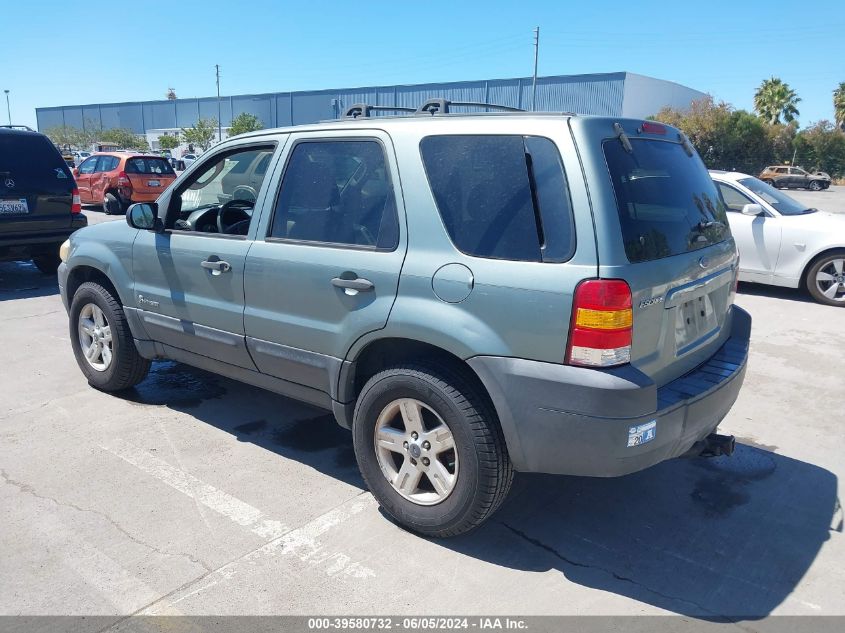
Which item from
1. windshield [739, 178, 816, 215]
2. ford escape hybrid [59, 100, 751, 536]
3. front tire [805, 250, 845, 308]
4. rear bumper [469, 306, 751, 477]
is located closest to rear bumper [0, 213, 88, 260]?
ford escape hybrid [59, 100, 751, 536]

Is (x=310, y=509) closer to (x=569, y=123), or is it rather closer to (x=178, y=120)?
(x=569, y=123)

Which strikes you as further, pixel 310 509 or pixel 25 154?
pixel 25 154

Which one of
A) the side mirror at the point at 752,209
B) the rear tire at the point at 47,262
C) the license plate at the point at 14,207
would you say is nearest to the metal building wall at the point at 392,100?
the side mirror at the point at 752,209

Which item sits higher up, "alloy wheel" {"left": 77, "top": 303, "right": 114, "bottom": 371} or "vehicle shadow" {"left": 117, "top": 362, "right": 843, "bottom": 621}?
"alloy wheel" {"left": 77, "top": 303, "right": 114, "bottom": 371}

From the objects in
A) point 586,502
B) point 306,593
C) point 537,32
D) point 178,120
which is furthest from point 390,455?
point 178,120

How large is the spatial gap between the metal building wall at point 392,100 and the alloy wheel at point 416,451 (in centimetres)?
3026

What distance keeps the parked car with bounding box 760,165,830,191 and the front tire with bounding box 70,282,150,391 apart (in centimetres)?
4809

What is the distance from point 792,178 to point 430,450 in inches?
1955

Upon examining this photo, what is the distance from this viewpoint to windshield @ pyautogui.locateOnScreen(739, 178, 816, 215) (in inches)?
363

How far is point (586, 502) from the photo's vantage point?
12.5 feet

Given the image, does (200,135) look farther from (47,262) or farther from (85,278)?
(85,278)

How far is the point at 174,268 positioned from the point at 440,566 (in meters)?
2.64

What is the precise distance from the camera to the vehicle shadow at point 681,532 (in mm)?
3041

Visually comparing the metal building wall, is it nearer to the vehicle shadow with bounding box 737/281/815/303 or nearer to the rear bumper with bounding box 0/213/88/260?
the vehicle shadow with bounding box 737/281/815/303
